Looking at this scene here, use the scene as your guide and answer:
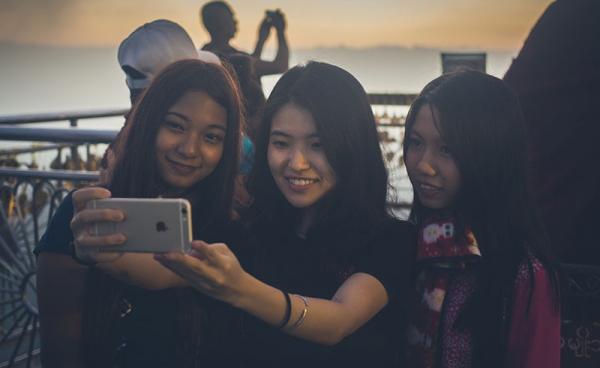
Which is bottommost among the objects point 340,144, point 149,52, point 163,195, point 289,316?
point 289,316

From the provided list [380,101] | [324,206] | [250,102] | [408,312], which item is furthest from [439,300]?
[380,101]

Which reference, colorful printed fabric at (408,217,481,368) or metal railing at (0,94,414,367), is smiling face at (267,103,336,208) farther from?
metal railing at (0,94,414,367)

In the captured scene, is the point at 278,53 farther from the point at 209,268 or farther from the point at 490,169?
the point at 209,268

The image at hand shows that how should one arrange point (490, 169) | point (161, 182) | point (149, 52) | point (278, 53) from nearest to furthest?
point (490, 169) < point (161, 182) < point (149, 52) < point (278, 53)

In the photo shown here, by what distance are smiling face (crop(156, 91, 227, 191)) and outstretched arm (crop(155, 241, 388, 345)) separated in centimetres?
57

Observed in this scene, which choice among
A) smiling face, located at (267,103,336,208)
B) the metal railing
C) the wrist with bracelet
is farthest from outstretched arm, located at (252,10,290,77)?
the wrist with bracelet

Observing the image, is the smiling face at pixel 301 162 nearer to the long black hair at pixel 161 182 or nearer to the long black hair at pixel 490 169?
the long black hair at pixel 161 182

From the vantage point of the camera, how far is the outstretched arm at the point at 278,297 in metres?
1.39

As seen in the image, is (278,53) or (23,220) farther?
(278,53)

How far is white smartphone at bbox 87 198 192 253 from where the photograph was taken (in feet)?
4.50

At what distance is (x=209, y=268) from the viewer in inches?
55.0

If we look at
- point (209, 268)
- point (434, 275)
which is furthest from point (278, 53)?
point (209, 268)

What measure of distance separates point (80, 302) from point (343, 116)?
0.90 m

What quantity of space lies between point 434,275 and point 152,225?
86cm
